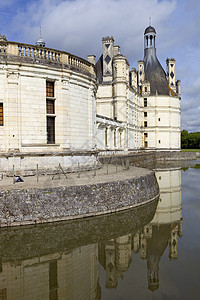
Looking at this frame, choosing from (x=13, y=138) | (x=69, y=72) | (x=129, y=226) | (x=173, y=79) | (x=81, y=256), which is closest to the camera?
(x=81, y=256)

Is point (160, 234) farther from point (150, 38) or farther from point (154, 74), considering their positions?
point (150, 38)

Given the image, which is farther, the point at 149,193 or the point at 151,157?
the point at 151,157

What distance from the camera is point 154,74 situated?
57125 millimetres

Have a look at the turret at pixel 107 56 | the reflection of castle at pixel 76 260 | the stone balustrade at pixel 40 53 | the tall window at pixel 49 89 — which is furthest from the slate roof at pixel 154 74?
the reflection of castle at pixel 76 260

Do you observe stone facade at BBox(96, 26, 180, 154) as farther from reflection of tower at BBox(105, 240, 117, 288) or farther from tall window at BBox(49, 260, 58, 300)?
tall window at BBox(49, 260, 58, 300)

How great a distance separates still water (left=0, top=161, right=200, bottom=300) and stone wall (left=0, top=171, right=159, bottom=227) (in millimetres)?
406

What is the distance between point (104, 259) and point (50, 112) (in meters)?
10.6

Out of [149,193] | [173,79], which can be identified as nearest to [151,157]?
[173,79]

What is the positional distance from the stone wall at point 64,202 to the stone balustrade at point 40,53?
28.6ft

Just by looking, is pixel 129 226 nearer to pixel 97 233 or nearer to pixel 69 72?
pixel 97 233

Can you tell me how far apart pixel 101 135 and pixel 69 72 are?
46.4ft

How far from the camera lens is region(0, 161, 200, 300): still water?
723 cm

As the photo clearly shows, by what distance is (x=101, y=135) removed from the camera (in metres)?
31.1

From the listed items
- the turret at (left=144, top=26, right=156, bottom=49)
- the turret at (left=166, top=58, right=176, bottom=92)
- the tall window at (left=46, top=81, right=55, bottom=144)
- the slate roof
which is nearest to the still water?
the tall window at (left=46, top=81, right=55, bottom=144)
